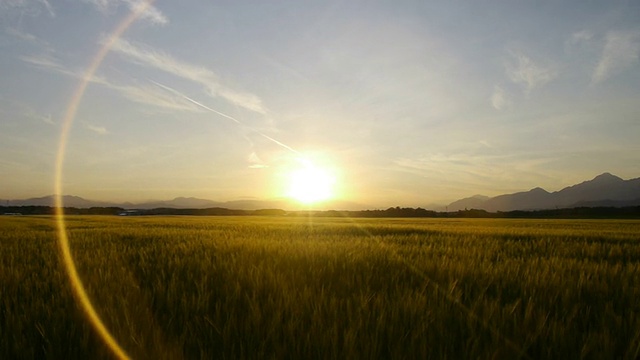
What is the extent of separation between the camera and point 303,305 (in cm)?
228

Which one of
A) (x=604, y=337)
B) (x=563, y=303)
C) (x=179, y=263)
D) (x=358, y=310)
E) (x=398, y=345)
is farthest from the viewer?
(x=179, y=263)

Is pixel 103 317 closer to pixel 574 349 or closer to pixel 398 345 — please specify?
pixel 398 345

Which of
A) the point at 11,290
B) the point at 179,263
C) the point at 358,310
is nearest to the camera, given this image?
the point at 358,310

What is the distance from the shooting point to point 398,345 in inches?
65.0

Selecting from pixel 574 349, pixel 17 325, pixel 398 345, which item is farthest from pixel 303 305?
pixel 17 325

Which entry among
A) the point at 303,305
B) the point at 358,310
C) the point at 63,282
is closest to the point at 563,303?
the point at 358,310

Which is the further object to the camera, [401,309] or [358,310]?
[401,309]

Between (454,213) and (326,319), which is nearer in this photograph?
(326,319)

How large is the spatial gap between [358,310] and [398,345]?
1.44 feet

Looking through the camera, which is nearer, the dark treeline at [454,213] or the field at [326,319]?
the field at [326,319]

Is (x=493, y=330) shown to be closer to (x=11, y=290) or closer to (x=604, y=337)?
(x=604, y=337)

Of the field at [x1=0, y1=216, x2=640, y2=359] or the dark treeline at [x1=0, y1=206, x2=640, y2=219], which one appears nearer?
the field at [x1=0, y1=216, x2=640, y2=359]

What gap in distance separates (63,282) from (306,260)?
2312mm

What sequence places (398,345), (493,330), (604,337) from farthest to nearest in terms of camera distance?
(493,330) → (604,337) → (398,345)
